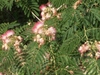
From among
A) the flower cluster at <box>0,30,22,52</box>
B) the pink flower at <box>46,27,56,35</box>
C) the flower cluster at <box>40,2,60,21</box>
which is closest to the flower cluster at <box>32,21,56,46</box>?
the pink flower at <box>46,27,56,35</box>

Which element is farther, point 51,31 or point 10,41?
point 10,41

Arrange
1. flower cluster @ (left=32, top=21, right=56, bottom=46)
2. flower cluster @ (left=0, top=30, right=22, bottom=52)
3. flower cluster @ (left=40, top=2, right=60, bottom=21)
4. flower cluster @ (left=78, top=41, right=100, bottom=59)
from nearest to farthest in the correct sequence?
flower cluster @ (left=78, top=41, right=100, bottom=59) → flower cluster @ (left=32, top=21, right=56, bottom=46) → flower cluster @ (left=0, top=30, right=22, bottom=52) → flower cluster @ (left=40, top=2, right=60, bottom=21)

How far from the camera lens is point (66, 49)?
97.9 inches

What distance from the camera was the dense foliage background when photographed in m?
2.44

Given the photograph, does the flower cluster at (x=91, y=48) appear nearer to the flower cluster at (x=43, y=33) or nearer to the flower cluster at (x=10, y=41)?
the flower cluster at (x=43, y=33)

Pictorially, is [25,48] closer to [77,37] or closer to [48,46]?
[48,46]

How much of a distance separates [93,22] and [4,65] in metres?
0.78

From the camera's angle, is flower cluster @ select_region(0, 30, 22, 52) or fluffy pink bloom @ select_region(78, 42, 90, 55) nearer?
fluffy pink bloom @ select_region(78, 42, 90, 55)

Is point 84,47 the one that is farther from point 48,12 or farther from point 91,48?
point 48,12

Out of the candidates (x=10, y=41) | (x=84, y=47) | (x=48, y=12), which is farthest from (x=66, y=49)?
(x=48, y=12)

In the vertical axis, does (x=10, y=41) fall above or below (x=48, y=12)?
below

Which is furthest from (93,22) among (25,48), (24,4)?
(24,4)

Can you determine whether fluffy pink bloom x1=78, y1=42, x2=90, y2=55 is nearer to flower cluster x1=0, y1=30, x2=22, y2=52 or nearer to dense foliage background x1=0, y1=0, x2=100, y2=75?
dense foliage background x1=0, y1=0, x2=100, y2=75

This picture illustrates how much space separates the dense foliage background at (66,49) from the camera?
2436 millimetres
